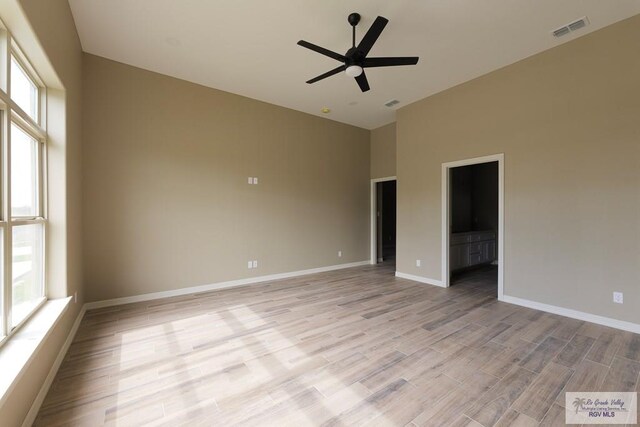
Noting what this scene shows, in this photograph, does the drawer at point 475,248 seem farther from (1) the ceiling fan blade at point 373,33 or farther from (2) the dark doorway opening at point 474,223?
(1) the ceiling fan blade at point 373,33

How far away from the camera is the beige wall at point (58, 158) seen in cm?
164

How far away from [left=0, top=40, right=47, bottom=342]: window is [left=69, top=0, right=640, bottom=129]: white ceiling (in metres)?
1.30

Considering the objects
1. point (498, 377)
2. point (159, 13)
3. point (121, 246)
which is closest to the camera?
point (498, 377)

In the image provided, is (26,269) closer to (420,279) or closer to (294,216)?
(294,216)

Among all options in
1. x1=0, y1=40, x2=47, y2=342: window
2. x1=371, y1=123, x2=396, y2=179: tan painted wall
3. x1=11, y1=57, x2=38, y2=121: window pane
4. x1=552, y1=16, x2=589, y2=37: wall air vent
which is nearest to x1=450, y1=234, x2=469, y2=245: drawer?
x1=371, y1=123, x2=396, y2=179: tan painted wall

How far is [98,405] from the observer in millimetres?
1748

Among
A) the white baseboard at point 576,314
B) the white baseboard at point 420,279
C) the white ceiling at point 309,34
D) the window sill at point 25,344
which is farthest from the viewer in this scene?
the white baseboard at point 420,279

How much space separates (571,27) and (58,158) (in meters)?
5.56

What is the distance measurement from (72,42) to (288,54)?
2340mm

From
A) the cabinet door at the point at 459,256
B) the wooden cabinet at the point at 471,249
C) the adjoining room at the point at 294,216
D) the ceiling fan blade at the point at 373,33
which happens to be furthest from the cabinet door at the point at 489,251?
the ceiling fan blade at the point at 373,33

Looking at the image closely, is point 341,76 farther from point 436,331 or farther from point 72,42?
A: point 436,331

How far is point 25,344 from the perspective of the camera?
166 centimetres

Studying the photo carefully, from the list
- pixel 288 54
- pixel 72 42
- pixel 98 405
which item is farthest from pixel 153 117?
pixel 98 405

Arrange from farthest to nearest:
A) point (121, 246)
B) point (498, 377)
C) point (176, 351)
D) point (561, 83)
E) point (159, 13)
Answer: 1. point (121, 246)
2. point (561, 83)
3. point (159, 13)
4. point (176, 351)
5. point (498, 377)
